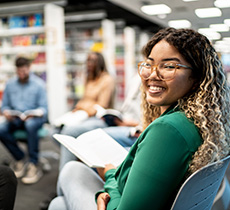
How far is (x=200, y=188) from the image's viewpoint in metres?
0.81

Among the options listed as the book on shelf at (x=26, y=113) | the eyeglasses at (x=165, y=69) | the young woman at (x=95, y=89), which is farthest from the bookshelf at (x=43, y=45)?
the eyeglasses at (x=165, y=69)

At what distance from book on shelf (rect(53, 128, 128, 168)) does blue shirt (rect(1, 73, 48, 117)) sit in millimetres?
1796

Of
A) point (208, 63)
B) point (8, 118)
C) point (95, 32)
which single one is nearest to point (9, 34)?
point (95, 32)

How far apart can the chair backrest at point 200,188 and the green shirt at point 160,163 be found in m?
0.04

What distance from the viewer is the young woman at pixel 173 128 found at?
0.76 m

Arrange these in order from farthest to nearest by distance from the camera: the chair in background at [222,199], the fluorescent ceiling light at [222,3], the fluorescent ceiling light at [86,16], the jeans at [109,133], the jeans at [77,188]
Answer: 1. the fluorescent ceiling light at [86,16]
2. the fluorescent ceiling light at [222,3]
3. the jeans at [109,133]
4. the chair in background at [222,199]
5. the jeans at [77,188]

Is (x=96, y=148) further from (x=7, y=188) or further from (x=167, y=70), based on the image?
(x=167, y=70)

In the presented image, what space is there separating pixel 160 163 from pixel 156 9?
267 inches

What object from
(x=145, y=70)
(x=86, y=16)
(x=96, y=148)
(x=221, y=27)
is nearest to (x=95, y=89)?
(x=96, y=148)

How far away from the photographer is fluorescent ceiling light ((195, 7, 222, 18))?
614cm

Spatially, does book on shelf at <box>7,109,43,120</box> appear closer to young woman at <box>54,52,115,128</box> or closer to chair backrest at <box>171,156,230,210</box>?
young woman at <box>54,52,115,128</box>

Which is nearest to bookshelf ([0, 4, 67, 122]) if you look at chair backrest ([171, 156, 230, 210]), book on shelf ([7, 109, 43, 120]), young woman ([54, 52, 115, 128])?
book on shelf ([7, 109, 43, 120])

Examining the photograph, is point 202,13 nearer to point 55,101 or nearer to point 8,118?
point 55,101

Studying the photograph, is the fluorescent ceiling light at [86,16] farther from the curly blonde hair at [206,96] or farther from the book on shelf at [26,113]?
the curly blonde hair at [206,96]
